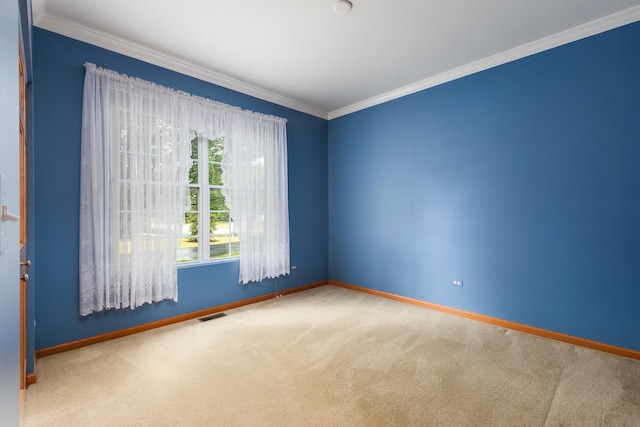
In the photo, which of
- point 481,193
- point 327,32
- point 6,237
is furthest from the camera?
point 481,193

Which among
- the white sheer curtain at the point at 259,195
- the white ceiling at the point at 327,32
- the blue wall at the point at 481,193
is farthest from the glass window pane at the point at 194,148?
the white ceiling at the point at 327,32

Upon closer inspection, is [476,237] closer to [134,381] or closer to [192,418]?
[192,418]

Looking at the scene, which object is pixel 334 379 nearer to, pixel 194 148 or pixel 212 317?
pixel 212 317

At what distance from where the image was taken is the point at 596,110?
9.48 feet

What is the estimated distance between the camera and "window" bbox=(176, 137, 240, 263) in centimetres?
374

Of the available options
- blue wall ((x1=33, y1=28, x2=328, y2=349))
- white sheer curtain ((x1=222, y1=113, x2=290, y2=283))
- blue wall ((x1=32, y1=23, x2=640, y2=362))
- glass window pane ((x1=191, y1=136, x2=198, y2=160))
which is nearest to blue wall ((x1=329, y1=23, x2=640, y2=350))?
blue wall ((x1=32, y1=23, x2=640, y2=362))

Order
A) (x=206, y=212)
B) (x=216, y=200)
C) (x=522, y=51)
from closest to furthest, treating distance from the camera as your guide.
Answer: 1. (x=522, y=51)
2. (x=206, y=212)
3. (x=216, y=200)

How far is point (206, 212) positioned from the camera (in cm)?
386

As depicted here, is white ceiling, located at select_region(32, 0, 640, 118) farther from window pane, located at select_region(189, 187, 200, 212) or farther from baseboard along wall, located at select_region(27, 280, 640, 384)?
baseboard along wall, located at select_region(27, 280, 640, 384)

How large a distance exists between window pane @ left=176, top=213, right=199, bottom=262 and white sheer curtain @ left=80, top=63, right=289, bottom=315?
0.22m

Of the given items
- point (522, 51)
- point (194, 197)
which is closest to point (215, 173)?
point (194, 197)

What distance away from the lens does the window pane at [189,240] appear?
3667 mm

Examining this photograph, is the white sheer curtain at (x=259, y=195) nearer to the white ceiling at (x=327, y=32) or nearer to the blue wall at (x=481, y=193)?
the blue wall at (x=481, y=193)

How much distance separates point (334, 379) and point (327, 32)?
303 centimetres
